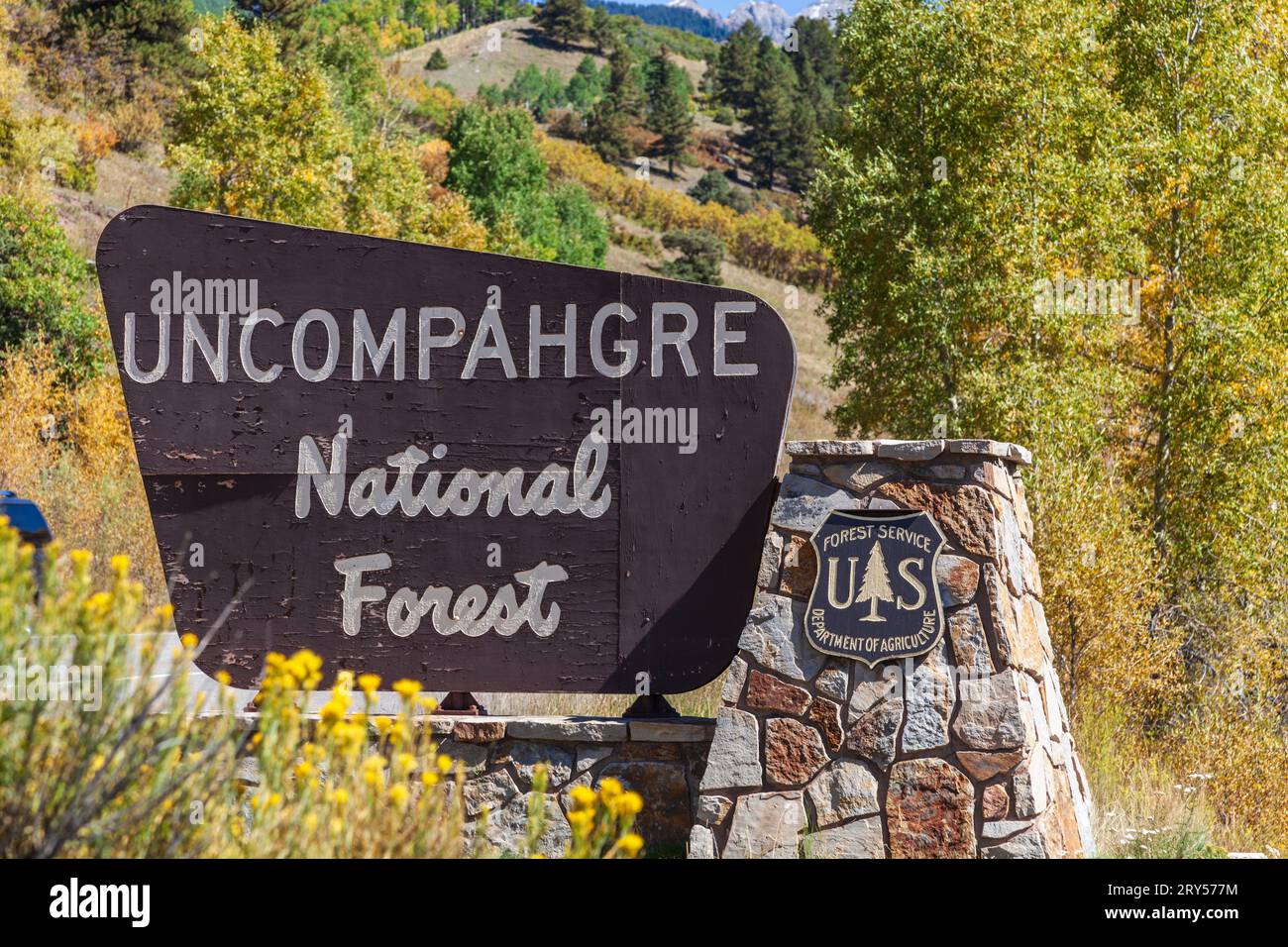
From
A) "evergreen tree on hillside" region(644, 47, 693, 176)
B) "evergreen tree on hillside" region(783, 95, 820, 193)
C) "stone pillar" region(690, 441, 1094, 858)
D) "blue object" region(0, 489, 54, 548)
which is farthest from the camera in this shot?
"evergreen tree on hillside" region(644, 47, 693, 176)

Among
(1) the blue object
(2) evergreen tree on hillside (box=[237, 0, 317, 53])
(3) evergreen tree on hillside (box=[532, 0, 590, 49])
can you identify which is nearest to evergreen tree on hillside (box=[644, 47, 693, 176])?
(3) evergreen tree on hillside (box=[532, 0, 590, 49])

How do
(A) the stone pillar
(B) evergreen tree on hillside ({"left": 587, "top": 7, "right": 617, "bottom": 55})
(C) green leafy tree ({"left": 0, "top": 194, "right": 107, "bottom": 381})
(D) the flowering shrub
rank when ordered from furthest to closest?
(B) evergreen tree on hillside ({"left": 587, "top": 7, "right": 617, "bottom": 55})
(C) green leafy tree ({"left": 0, "top": 194, "right": 107, "bottom": 381})
(A) the stone pillar
(D) the flowering shrub

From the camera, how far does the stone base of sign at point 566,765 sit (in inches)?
229

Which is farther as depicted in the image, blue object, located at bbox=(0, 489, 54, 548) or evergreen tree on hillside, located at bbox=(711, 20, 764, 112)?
evergreen tree on hillside, located at bbox=(711, 20, 764, 112)

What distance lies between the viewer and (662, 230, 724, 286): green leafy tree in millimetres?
56125

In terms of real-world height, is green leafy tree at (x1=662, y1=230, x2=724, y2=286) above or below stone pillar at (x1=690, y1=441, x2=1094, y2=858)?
below

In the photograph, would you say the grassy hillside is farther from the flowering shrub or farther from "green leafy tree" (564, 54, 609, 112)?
the flowering shrub

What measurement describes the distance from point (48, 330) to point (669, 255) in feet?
159

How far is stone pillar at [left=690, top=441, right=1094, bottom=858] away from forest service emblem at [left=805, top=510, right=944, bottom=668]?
0.07 metres

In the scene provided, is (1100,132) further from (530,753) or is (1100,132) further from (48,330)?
(48,330)

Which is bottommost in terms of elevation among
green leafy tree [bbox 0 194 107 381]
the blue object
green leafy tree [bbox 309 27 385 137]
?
the blue object

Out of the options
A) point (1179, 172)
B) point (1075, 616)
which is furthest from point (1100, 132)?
point (1075, 616)

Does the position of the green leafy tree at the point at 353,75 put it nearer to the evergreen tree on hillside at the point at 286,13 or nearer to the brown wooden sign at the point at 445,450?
the evergreen tree on hillside at the point at 286,13

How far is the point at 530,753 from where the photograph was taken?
5957 millimetres
